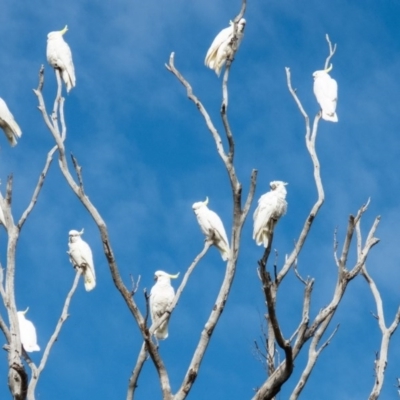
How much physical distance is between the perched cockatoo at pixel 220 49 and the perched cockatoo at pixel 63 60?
1526 millimetres

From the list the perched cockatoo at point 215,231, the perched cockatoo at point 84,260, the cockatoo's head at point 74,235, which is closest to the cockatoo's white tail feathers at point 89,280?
the perched cockatoo at point 84,260

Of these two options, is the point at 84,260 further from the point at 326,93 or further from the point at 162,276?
the point at 326,93

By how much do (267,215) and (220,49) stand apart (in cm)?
169

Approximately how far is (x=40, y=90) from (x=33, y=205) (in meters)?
1.04

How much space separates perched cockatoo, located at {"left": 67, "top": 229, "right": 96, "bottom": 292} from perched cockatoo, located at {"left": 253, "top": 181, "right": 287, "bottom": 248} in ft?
7.45

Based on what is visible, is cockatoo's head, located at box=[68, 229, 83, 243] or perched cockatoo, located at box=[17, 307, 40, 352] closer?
perched cockatoo, located at box=[17, 307, 40, 352]

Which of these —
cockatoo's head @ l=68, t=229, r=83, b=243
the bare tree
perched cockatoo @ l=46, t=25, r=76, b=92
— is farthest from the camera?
cockatoo's head @ l=68, t=229, r=83, b=243

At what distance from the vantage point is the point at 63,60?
951cm

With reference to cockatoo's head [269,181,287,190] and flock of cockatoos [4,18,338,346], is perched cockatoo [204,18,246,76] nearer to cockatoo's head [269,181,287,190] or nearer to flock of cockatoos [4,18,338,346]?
flock of cockatoos [4,18,338,346]

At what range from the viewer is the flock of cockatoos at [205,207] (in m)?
8.15

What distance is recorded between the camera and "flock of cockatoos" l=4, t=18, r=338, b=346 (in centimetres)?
815

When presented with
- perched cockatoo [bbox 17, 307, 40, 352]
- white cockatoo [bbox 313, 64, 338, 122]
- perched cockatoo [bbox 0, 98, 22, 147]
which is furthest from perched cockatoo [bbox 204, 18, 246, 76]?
perched cockatoo [bbox 17, 307, 40, 352]

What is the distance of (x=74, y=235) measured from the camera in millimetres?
10820

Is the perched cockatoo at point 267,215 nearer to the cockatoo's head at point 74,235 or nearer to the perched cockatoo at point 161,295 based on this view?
the perched cockatoo at point 161,295
